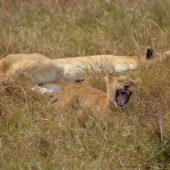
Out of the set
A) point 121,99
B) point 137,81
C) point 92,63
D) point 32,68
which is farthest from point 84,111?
point 92,63

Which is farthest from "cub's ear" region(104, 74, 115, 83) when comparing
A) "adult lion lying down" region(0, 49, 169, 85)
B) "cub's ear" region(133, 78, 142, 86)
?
"adult lion lying down" region(0, 49, 169, 85)

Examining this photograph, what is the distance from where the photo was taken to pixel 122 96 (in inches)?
308

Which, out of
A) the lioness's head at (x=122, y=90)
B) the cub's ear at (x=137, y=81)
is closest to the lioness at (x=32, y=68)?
the lioness's head at (x=122, y=90)

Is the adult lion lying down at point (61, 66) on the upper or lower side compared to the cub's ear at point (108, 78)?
upper

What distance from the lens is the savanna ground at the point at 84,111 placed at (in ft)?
21.0

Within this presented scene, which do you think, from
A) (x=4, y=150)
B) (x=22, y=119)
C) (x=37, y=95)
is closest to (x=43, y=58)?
(x=37, y=95)

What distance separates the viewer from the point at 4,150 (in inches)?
263

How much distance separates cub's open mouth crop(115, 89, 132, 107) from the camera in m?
7.73

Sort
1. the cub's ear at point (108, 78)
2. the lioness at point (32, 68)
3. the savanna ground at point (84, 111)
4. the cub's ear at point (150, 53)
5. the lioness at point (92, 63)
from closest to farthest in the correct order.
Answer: the savanna ground at point (84, 111)
the cub's ear at point (108, 78)
the lioness at point (32, 68)
the cub's ear at point (150, 53)
the lioness at point (92, 63)

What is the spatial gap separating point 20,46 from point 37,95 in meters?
2.21

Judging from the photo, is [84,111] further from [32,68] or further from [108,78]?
[32,68]

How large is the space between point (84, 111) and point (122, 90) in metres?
0.56

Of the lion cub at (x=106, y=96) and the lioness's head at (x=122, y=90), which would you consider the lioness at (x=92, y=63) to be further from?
the lioness's head at (x=122, y=90)

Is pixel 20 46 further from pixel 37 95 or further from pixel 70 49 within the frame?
pixel 37 95
